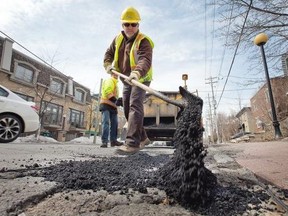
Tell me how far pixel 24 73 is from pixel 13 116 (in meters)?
17.9

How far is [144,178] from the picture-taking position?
4.60 feet

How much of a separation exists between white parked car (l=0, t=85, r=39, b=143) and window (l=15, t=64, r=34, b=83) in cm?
1695

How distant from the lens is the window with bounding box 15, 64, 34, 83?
21.3 metres

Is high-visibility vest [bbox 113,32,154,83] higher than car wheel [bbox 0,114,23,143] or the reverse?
higher

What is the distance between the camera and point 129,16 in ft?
10.5

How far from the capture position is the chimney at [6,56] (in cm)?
1927

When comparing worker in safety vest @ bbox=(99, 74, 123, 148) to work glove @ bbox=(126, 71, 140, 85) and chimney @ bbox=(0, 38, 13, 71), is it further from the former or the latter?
chimney @ bbox=(0, 38, 13, 71)

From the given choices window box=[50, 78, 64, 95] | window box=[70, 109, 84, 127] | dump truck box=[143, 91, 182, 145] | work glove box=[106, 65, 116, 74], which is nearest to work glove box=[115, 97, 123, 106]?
work glove box=[106, 65, 116, 74]

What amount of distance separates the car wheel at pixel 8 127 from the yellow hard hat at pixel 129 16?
4.98m

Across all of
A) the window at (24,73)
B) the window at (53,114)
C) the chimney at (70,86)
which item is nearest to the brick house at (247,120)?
the chimney at (70,86)

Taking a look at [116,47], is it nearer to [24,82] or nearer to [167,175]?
[167,175]

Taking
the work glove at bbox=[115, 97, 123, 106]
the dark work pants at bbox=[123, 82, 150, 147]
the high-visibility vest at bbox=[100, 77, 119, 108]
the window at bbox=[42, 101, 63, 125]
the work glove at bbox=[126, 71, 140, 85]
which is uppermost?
the window at bbox=[42, 101, 63, 125]

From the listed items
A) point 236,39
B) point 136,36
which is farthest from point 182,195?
point 236,39

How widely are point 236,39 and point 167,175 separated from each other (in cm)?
970
